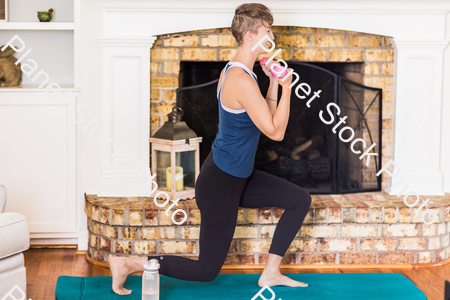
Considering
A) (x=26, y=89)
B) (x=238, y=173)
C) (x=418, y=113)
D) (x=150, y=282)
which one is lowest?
(x=150, y=282)

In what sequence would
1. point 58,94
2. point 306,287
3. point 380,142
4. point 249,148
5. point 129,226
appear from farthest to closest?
point 380,142 < point 58,94 < point 129,226 < point 306,287 < point 249,148

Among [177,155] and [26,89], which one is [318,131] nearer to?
[177,155]

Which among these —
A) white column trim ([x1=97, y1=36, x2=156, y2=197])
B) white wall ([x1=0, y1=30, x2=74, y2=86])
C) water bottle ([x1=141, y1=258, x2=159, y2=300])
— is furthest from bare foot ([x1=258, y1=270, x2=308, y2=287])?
white wall ([x1=0, y1=30, x2=74, y2=86])

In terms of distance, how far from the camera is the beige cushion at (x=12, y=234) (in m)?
1.97

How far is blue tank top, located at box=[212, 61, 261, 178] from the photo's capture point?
6.53ft

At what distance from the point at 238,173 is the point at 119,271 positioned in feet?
2.25

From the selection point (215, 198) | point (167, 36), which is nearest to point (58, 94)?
point (167, 36)

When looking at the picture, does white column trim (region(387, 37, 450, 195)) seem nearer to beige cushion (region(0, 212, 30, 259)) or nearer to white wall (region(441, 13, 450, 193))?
white wall (region(441, 13, 450, 193))

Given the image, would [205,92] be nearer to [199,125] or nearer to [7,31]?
[199,125]

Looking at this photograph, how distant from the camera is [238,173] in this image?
82.4 inches

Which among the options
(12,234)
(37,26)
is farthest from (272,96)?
(37,26)

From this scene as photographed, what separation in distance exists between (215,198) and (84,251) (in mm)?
1235

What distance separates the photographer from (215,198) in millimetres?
2078

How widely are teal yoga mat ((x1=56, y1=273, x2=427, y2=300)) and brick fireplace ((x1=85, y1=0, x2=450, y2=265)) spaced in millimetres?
200
